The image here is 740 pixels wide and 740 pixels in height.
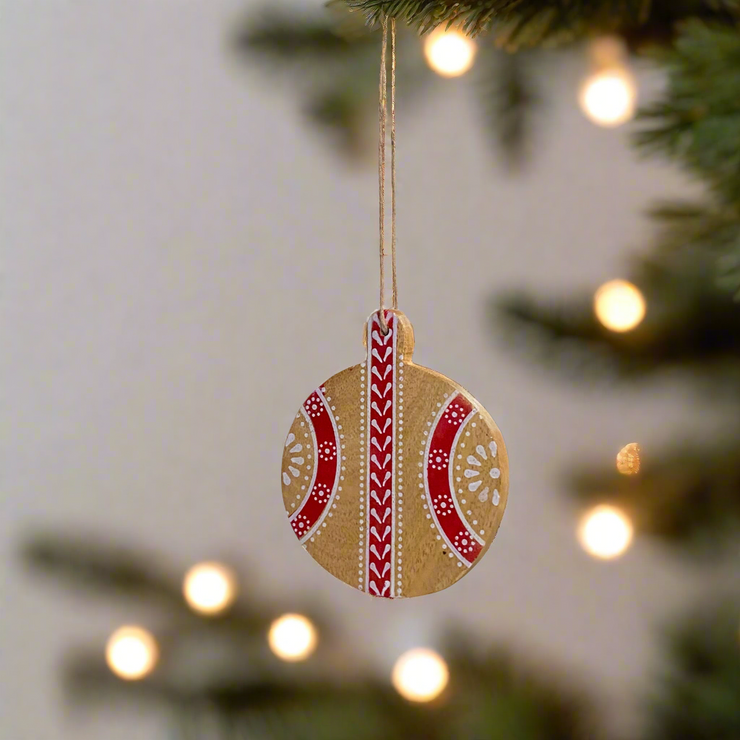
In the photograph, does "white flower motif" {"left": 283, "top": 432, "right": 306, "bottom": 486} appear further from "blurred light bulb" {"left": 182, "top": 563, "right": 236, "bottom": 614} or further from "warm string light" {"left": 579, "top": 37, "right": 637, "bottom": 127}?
"warm string light" {"left": 579, "top": 37, "right": 637, "bottom": 127}

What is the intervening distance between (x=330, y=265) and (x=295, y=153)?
13 cm

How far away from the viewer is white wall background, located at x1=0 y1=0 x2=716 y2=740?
0.73 meters

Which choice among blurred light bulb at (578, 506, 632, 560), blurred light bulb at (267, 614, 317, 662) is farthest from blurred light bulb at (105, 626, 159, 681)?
blurred light bulb at (578, 506, 632, 560)

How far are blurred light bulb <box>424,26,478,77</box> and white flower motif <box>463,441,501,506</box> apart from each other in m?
0.37

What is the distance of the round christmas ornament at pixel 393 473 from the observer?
19.7 inches

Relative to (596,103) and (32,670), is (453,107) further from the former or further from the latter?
(32,670)

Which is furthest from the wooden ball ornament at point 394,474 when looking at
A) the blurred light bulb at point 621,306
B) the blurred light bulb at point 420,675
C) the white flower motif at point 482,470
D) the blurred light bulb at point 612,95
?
the blurred light bulb at point 612,95

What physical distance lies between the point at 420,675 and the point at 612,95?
Answer: 1.84ft

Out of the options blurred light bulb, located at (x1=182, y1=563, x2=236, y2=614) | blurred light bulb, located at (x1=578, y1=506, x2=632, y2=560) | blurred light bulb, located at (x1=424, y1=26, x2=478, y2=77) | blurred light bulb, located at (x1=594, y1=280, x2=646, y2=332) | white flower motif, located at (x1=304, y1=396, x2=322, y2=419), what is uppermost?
blurred light bulb, located at (x1=424, y1=26, x2=478, y2=77)

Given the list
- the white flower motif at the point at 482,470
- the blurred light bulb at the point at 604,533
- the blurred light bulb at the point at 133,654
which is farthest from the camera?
the blurred light bulb at the point at 133,654

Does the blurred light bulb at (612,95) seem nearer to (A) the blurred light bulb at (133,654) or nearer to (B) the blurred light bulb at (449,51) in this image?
(B) the blurred light bulb at (449,51)

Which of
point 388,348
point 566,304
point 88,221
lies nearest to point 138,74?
point 88,221

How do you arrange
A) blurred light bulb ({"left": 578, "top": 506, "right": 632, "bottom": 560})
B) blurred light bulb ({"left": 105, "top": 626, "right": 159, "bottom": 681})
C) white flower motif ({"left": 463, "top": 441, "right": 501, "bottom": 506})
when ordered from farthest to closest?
blurred light bulb ({"left": 105, "top": 626, "right": 159, "bottom": 681}), blurred light bulb ({"left": 578, "top": 506, "right": 632, "bottom": 560}), white flower motif ({"left": 463, "top": 441, "right": 501, "bottom": 506})

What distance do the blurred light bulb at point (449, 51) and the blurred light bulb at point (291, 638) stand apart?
1.77ft
